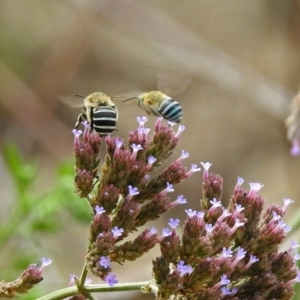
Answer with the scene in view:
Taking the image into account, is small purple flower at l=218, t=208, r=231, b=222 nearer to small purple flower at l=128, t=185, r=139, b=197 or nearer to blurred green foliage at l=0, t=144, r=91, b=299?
small purple flower at l=128, t=185, r=139, b=197

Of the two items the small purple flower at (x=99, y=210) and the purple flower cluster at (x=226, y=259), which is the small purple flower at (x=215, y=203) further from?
the small purple flower at (x=99, y=210)

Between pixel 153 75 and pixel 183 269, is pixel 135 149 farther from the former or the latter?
pixel 153 75

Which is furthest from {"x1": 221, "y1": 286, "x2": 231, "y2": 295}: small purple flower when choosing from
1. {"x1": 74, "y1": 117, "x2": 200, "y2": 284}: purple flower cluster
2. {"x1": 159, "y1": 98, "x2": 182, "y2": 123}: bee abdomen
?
{"x1": 159, "y1": 98, "x2": 182, "y2": 123}: bee abdomen

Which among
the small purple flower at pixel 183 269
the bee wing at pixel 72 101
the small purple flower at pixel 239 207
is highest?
the bee wing at pixel 72 101

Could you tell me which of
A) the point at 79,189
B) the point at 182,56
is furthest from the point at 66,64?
the point at 79,189

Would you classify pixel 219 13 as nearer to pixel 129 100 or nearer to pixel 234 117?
pixel 234 117

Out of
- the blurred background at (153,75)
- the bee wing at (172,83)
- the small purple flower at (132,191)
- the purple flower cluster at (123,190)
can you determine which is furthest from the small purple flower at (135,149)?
the blurred background at (153,75)

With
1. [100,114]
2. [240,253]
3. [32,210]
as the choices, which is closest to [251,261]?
[240,253]
